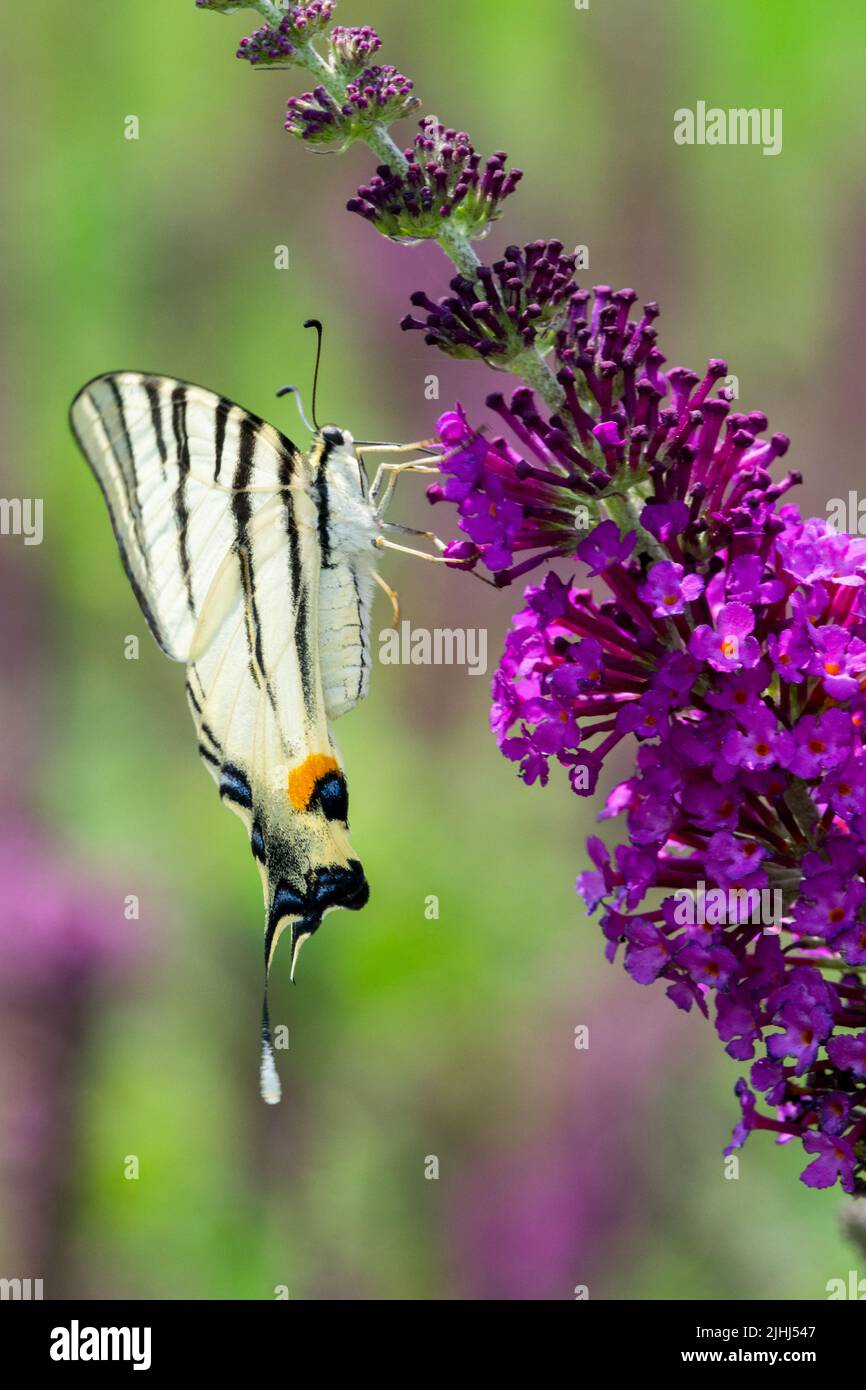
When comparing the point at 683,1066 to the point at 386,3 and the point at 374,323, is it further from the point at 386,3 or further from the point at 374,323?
the point at 386,3

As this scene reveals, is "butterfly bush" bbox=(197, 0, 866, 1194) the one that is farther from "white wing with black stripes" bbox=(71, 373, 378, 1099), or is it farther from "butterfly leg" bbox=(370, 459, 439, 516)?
"white wing with black stripes" bbox=(71, 373, 378, 1099)

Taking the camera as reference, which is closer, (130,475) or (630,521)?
(630,521)

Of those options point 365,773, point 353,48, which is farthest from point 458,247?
point 365,773

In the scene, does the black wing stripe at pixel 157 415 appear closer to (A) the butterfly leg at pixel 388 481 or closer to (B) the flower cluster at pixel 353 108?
(A) the butterfly leg at pixel 388 481

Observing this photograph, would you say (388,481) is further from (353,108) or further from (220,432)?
(353,108)

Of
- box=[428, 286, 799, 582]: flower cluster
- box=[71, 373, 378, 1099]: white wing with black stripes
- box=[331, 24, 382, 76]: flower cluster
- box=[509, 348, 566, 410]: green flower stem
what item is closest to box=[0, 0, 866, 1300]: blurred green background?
box=[71, 373, 378, 1099]: white wing with black stripes

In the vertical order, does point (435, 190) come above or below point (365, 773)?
above
